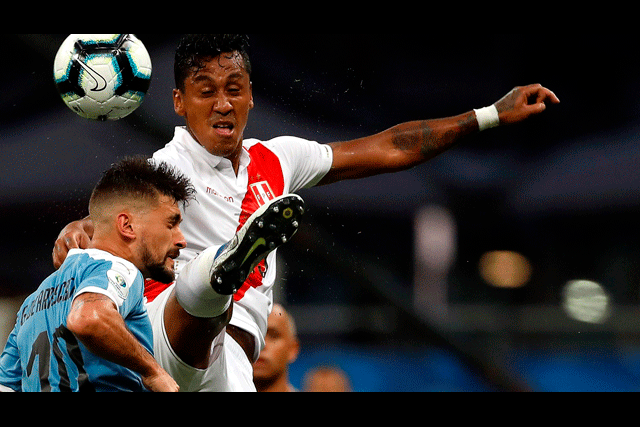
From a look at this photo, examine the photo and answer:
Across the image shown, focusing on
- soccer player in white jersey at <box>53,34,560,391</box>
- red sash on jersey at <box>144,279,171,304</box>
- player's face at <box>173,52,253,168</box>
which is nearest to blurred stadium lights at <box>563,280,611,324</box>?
soccer player in white jersey at <box>53,34,560,391</box>

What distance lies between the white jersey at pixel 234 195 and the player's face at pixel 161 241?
1.35 feet

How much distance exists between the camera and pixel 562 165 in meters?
7.26

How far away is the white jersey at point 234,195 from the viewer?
333cm

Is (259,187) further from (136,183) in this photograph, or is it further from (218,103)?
(136,183)

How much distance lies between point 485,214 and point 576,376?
1.48 meters

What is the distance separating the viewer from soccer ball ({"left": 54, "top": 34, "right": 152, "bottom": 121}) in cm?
343

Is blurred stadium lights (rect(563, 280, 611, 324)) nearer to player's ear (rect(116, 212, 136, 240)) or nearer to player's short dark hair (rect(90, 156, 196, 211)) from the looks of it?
player's short dark hair (rect(90, 156, 196, 211))

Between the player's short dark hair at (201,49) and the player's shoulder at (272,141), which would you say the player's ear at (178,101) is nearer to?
the player's short dark hair at (201,49)

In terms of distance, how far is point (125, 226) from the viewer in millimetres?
2723

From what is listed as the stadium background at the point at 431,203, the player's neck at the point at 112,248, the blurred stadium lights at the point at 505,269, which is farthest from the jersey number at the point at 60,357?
the blurred stadium lights at the point at 505,269

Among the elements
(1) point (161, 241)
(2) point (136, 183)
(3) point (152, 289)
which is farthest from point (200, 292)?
(3) point (152, 289)

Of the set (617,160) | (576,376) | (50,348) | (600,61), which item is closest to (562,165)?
(617,160)

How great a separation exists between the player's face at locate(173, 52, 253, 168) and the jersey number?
1172 millimetres

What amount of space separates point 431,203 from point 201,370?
14.1 ft
